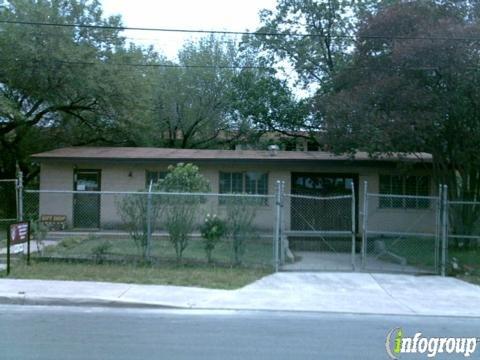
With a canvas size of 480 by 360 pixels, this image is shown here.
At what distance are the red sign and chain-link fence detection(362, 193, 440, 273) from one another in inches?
361

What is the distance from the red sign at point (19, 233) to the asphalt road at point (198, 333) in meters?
3.20

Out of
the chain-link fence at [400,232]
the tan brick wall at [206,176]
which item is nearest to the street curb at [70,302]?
the chain-link fence at [400,232]

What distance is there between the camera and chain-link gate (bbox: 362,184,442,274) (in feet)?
49.9

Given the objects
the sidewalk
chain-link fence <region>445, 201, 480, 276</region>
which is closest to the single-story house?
chain-link fence <region>445, 201, 480, 276</region>

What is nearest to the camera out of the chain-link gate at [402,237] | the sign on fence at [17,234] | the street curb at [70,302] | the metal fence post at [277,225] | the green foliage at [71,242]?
the street curb at [70,302]

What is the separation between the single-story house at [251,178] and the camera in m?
21.3

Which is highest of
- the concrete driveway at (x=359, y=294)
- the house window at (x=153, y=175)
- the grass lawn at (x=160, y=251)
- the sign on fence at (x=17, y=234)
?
the house window at (x=153, y=175)

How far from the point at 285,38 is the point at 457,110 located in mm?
13450

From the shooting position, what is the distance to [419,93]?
1597 cm

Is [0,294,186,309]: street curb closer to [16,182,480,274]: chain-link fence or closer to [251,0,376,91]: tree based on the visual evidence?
[16,182,480,274]: chain-link fence

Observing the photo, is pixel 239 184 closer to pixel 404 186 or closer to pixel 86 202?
pixel 86 202

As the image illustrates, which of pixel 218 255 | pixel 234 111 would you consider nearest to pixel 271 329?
pixel 218 255

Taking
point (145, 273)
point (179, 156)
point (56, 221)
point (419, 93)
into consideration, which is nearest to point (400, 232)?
point (419, 93)

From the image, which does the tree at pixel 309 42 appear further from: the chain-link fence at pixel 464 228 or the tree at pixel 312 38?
the chain-link fence at pixel 464 228
